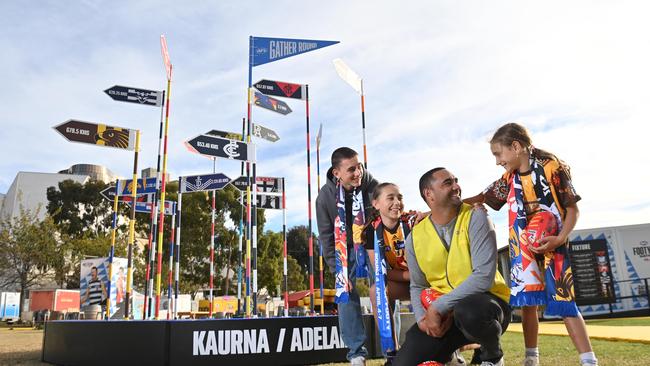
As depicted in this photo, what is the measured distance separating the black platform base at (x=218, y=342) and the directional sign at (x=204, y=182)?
536 centimetres

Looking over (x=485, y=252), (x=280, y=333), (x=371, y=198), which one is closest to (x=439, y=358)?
(x=485, y=252)

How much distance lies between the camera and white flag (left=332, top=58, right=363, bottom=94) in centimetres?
809

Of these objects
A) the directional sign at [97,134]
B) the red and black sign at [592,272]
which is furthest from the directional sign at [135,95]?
the red and black sign at [592,272]

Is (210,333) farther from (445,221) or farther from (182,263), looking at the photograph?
(182,263)

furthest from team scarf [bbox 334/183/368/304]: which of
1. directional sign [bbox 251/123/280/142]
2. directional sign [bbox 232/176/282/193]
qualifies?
directional sign [bbox 232/176/282/193]

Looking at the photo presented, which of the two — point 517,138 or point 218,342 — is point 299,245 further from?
point 517,138

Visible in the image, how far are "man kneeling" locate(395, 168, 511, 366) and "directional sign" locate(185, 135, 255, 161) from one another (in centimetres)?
472

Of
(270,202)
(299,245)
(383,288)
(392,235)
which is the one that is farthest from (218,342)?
(299,245)

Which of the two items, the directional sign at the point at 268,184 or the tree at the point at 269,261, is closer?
the directional sign at the point at 268,184

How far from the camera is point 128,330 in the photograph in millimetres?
4488

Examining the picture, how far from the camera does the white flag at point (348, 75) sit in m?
8.09

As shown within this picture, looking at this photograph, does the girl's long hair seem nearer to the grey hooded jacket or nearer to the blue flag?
the grey hooded jacket

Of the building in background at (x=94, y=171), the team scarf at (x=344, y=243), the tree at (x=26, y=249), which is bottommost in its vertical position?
the team scarf at (x=344, y=243)

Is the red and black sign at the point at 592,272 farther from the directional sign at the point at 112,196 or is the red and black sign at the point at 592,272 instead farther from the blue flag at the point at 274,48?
the directional sign at the point at 112,196
